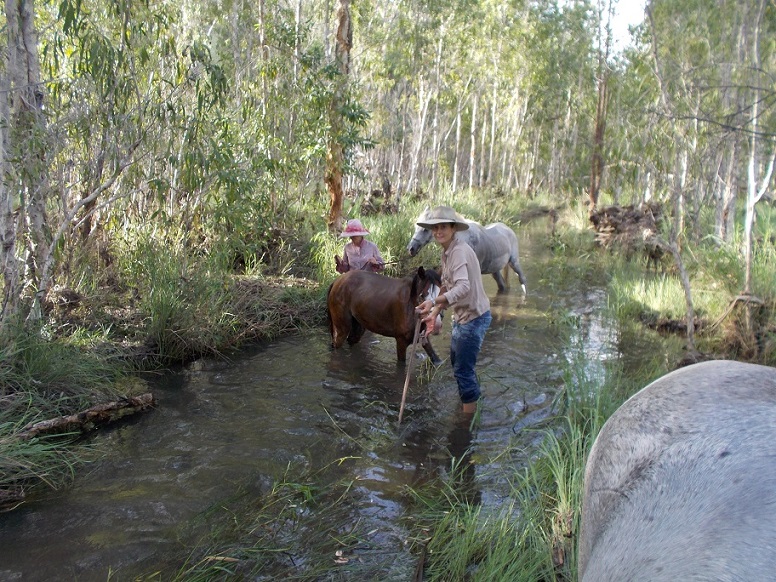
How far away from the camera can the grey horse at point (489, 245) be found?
10.3m

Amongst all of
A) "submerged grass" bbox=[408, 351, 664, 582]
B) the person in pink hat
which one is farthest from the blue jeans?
the person in pink hat

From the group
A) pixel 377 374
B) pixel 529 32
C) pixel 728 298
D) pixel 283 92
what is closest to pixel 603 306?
pixel 728 298

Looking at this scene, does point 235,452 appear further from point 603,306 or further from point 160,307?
point 603,306

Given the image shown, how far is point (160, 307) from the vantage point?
280 inches

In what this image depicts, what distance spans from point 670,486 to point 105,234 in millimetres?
7758

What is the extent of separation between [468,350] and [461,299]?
53 centimetres

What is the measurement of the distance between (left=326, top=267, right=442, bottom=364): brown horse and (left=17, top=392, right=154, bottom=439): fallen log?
2520mm

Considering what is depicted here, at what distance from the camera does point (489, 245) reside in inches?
428

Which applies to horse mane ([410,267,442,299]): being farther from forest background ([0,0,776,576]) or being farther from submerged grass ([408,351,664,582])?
forest background ([0,0,776,576])

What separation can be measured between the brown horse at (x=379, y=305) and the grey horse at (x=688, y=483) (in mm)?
4326

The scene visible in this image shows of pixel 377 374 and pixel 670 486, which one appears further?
pixel 377 374

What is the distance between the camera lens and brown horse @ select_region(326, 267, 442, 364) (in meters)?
6.86

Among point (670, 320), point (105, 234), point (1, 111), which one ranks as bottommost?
point (670, 320)

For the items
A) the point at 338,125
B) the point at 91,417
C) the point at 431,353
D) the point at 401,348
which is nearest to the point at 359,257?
the point at 401,348
